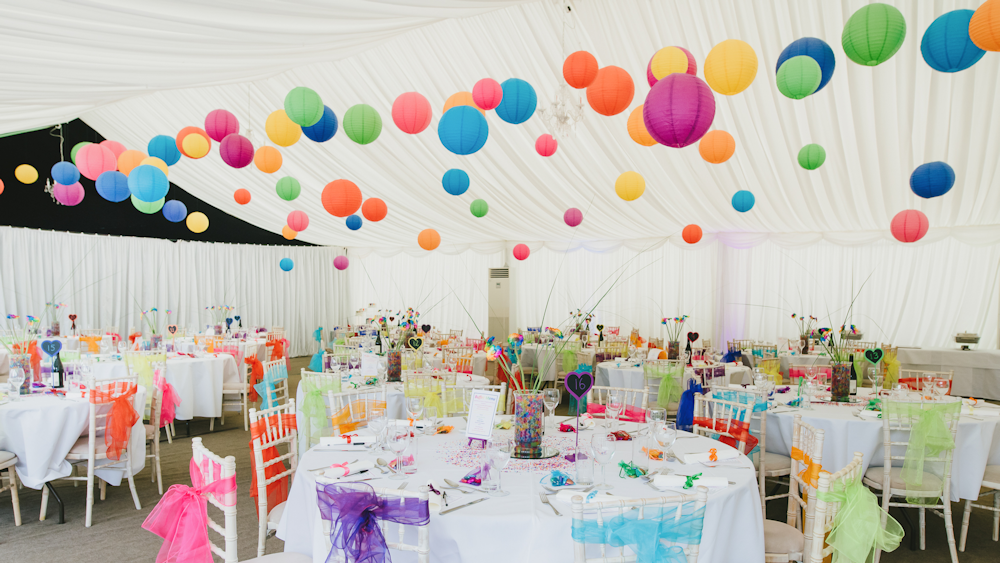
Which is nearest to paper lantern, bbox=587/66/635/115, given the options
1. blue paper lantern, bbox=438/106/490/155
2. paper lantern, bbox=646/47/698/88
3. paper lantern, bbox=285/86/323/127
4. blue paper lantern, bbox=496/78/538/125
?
paper lantern, bbox=646/47/698/88

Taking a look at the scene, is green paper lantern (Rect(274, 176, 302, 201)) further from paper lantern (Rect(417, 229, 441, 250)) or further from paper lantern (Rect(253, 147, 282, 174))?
paper lantern (Rect(417, 229, 441, 250))

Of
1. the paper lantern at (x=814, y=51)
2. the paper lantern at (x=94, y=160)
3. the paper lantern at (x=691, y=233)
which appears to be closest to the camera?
the paper lantern at (x=814, y=51)

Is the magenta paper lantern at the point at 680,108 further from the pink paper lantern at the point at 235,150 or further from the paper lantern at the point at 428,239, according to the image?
the paper lantern at the point at 428,239

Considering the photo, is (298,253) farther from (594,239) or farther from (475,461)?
(475,461)

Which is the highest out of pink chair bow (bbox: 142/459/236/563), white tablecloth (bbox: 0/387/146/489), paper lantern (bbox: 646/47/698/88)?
paper lantern (bbox: 646/47/698/88)

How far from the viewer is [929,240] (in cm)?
994

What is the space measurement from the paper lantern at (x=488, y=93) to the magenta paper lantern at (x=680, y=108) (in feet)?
5.58

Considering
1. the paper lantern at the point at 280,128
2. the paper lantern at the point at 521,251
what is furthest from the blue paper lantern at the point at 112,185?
the paper lantern at the point at 521,251

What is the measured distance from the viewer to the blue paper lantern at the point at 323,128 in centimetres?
500

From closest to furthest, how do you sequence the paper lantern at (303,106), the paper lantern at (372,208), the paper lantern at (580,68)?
1. the paper lantern at (580,68)
2. the paper lantern at (303,106)
3. the paper lantern at (372,208)

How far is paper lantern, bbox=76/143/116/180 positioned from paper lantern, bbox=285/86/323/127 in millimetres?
2574

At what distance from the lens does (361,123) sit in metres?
4.91

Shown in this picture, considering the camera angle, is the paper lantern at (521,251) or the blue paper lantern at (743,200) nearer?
the blue paper lantern at (743,200)

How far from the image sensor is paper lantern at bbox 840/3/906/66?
10.8 feet
